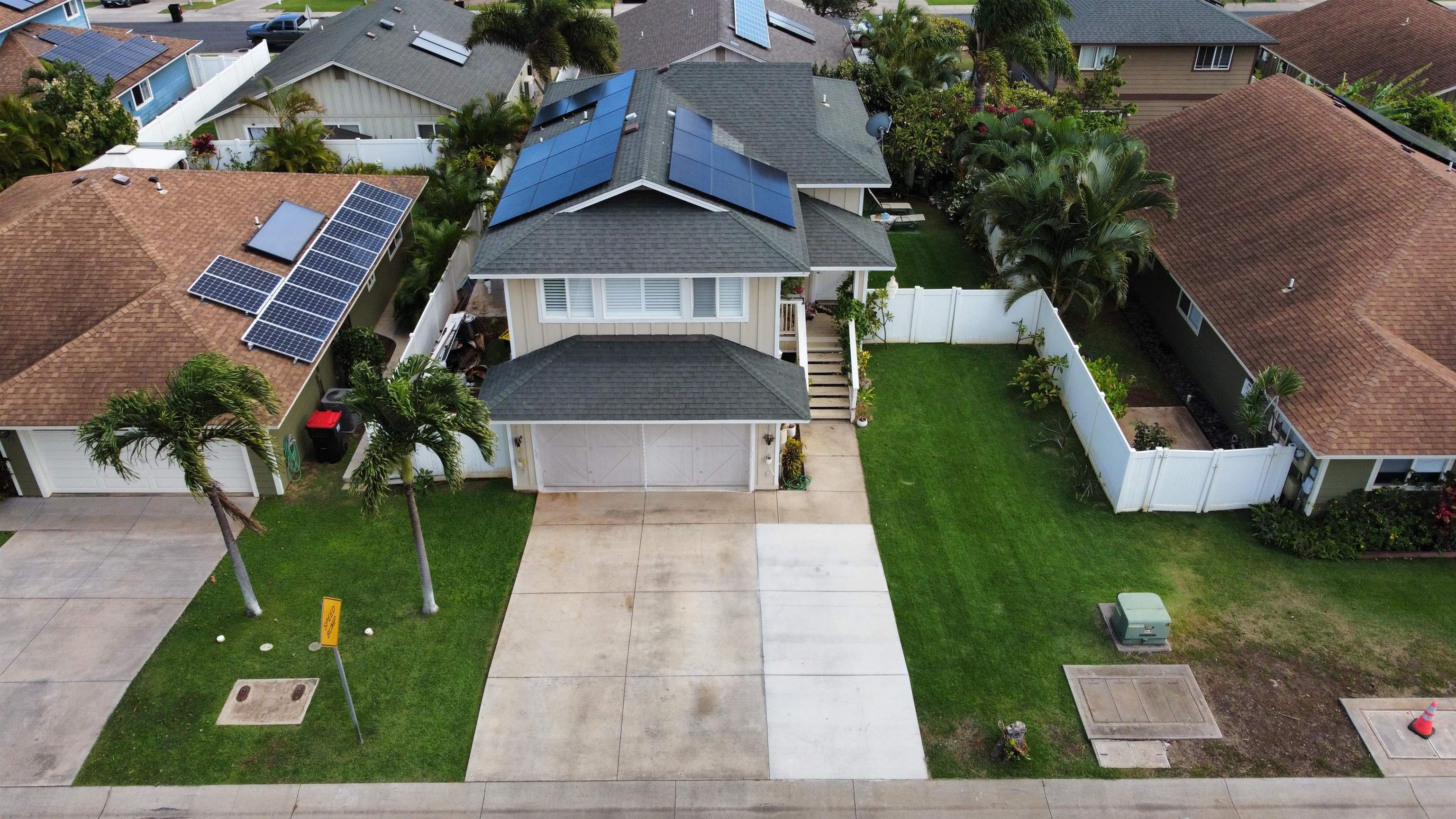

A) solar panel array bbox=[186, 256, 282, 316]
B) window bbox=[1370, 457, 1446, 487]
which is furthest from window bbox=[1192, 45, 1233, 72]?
solar panel array bbox=[186, 256, 282, 316]

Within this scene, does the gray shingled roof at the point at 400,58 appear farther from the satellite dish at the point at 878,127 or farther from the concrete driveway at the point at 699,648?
the concrete driveway at the point at 699,648

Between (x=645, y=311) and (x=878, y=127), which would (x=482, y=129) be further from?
(x=645, y=311)

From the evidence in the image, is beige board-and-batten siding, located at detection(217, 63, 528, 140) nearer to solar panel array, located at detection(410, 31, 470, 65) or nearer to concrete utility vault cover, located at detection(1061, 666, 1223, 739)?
solar panel array, located at detection(410, 31, 470, 65)

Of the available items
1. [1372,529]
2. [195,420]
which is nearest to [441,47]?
[195,420]

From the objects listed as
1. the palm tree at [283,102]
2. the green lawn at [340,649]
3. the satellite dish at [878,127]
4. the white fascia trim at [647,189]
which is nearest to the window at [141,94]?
the palm tree at [283,102]

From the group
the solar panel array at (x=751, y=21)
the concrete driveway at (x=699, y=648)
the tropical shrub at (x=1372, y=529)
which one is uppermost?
the solar panel array at (x=751, y=21)
